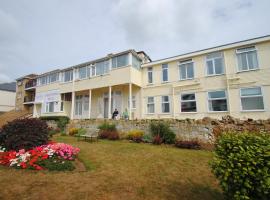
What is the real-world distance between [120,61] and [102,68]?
287 centimetres

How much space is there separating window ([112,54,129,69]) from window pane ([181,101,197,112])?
7.45m

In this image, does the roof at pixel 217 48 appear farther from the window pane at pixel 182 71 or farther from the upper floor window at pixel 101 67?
the upper floor window at pixel 101 67

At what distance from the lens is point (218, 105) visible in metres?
14.9

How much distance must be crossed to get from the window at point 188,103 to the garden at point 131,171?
28.5ft

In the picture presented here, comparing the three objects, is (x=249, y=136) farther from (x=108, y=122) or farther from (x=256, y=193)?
(x=108, y=122)

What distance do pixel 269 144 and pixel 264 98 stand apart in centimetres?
1248

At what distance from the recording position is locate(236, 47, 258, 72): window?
13.9 meters

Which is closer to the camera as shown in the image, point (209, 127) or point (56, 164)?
point (56, 164)

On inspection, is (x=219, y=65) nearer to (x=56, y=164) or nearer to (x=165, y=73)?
(x=165, y=73)

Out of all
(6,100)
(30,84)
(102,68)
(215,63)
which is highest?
(30,84)

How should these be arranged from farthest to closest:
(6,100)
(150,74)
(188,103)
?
(6,100) < (150,74) < (188,103)

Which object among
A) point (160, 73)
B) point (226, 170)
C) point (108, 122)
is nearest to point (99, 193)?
point (226, 170)

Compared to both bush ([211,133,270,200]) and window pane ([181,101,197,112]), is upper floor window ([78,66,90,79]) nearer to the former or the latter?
window pane ([181,101,197,112])

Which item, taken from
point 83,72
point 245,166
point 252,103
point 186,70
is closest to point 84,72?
point 83,72
